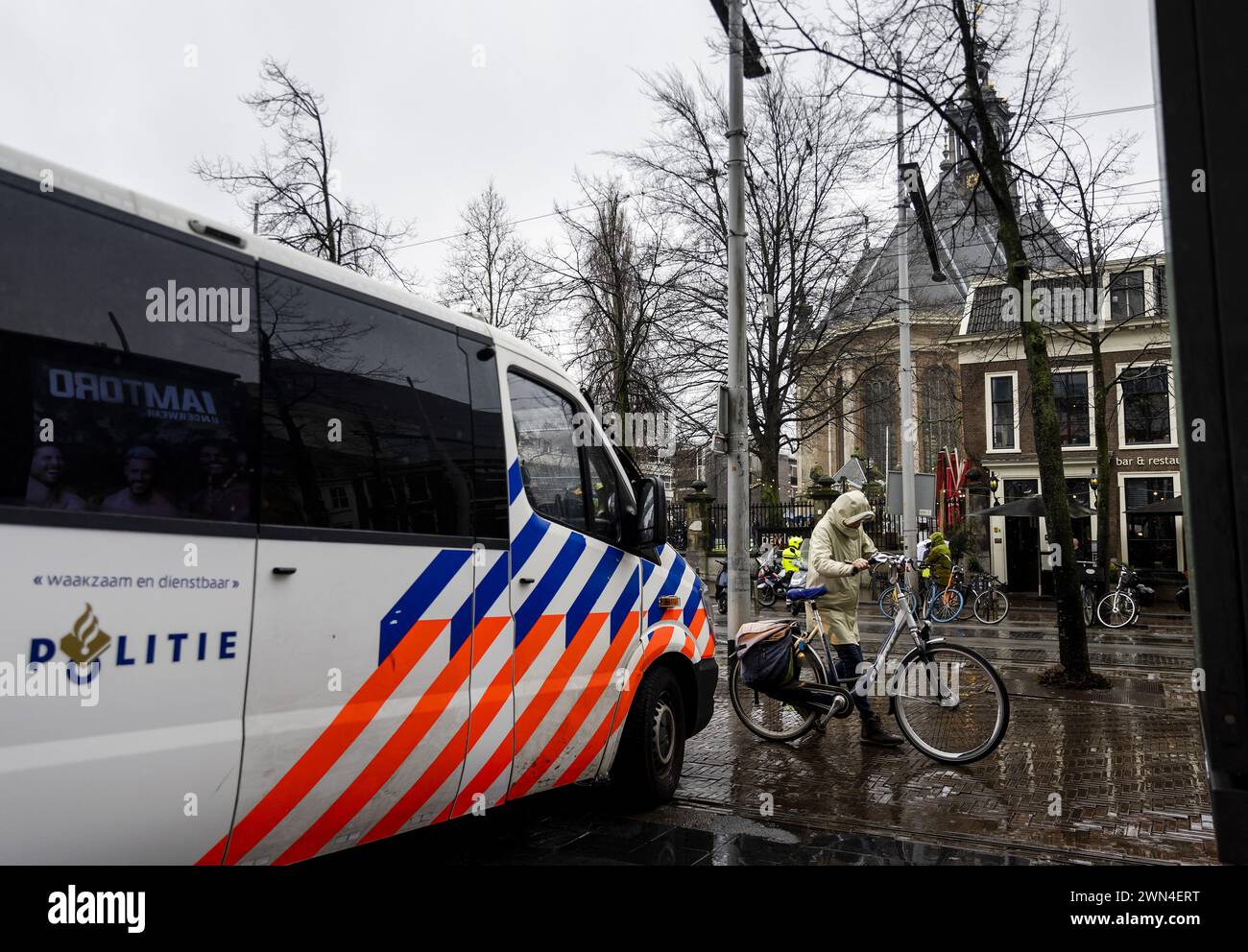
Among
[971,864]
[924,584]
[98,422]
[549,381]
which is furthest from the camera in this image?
[924,584]

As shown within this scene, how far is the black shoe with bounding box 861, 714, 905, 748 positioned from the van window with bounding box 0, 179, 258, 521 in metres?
5.46

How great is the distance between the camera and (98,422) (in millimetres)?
2615

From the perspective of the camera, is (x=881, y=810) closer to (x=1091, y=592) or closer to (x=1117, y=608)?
(x=1117, y=608)

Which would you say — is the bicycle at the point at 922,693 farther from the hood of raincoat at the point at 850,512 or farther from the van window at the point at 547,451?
the van window at the point at 547,451

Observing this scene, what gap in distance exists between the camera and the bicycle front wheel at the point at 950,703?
6.32 m

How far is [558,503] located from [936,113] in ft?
25.4

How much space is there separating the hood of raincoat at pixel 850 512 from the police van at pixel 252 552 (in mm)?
3046

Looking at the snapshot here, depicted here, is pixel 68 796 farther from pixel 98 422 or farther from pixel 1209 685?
pixel 1209 685

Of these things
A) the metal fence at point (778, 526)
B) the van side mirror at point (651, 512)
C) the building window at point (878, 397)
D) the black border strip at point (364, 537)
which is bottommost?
the black border strip at point (364, 537)

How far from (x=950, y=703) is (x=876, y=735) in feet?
2.73

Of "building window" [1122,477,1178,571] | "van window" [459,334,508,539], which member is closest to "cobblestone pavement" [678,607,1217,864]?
"van window" [459,334,508,539]

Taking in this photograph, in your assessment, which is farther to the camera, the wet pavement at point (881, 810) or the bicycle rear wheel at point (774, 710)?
the bicycle rear wheel at point (774, 710)

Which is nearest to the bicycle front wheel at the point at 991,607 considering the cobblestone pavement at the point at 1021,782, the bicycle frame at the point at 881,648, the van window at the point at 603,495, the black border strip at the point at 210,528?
the cobblestone pavement at the point at 1021,782
